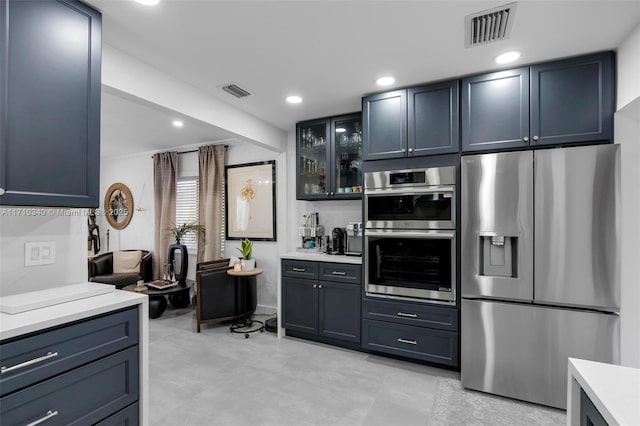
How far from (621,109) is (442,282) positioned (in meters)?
1.77

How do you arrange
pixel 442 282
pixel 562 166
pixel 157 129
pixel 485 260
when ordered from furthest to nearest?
pixel 157 129
pixel 442 282
pixel 485 260
pixel 562 166

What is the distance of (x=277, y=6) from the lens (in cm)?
174

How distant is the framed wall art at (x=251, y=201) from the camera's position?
4.50 m

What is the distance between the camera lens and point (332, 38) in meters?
2.06

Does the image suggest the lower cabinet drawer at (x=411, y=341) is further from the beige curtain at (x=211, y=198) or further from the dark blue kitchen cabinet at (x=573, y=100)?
the beige curtain at (x=211, y=198)

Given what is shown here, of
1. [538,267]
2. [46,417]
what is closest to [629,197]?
[538,267]

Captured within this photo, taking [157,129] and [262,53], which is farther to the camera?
[157,129]

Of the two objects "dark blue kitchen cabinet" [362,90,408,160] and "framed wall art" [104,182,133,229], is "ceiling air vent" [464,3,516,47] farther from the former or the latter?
"framed wall art" [104,182,133,229]

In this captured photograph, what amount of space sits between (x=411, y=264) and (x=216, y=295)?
2432 mm

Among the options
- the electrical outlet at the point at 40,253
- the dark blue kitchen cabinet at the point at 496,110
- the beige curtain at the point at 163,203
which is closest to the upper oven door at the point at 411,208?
the dark blue kitchen cabinet at the point at 496,110

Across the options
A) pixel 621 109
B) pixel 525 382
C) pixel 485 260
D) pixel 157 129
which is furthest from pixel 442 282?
pixel 157 129

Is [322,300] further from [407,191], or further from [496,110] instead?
[496,110]

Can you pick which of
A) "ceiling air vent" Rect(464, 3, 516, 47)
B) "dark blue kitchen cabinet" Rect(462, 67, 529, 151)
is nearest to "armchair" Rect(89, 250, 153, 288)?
"dark blue kitchen cabinet" Rect(462, 67, 529, 151)

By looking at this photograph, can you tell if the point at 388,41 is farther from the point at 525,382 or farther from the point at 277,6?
the point at 525,382
